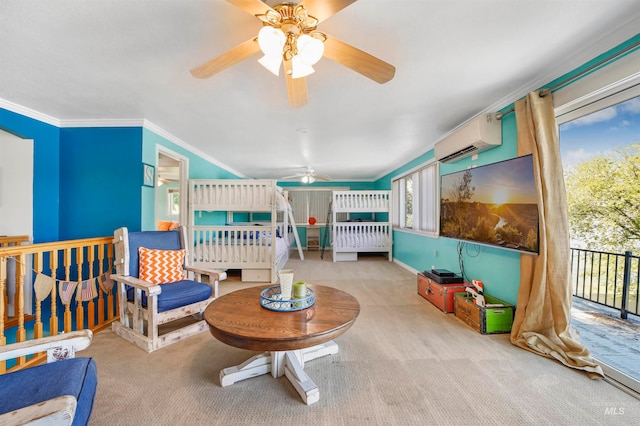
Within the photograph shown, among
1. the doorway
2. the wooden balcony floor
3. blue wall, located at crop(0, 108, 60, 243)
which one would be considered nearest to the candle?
the wooden balcony floor

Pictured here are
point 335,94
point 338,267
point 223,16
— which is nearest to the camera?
point 223,16

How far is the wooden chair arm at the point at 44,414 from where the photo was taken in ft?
2.29

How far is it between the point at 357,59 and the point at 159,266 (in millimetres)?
2455

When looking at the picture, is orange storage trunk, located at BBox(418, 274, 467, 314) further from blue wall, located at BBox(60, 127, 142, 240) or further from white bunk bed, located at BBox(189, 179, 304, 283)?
blue wall, located at BBox(60, 127, 142, 240)

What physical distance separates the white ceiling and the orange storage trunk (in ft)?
6.47

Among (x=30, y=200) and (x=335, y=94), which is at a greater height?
(x=335, y=94)

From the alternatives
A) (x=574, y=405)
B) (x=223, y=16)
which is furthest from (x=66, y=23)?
(x=574, y=405)

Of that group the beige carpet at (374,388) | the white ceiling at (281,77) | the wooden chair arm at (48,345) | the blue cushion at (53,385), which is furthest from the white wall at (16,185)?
the blue cushion at (53,385)

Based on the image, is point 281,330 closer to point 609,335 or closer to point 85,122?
point 609,335

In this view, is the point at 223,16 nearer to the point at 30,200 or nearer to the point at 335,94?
the point at 335,94

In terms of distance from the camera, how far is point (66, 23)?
4.92ft

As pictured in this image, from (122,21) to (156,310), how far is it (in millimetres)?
1991

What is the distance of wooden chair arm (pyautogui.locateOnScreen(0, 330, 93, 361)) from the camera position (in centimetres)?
108

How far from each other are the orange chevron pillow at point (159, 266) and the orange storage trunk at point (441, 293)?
9.30 feet
